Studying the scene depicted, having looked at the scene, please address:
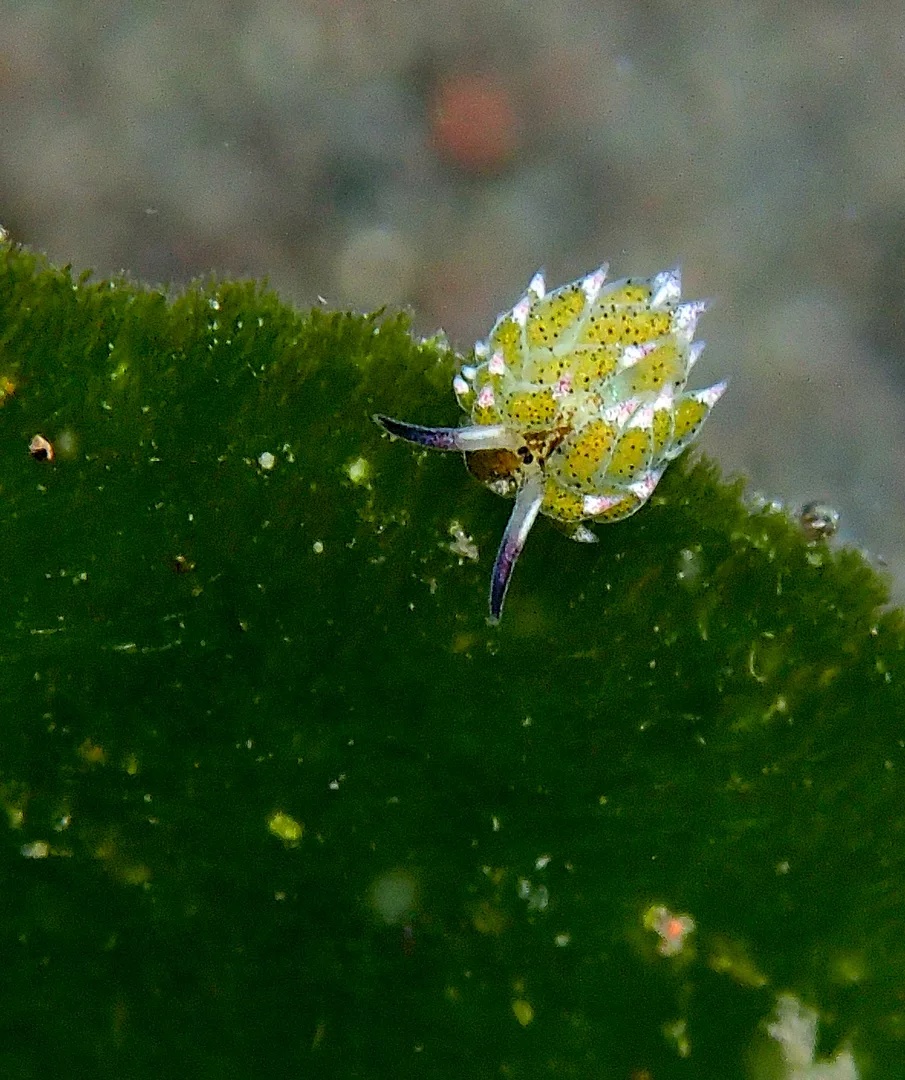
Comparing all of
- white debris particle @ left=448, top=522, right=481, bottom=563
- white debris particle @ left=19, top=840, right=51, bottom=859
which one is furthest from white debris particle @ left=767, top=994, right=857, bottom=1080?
white debris particle @ left=19, top=840, right=51, bottom=859

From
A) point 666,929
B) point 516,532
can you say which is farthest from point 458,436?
point 666,929

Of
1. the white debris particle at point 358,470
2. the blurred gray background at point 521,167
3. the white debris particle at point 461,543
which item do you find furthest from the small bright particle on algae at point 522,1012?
the blurred gray background at point 521,167

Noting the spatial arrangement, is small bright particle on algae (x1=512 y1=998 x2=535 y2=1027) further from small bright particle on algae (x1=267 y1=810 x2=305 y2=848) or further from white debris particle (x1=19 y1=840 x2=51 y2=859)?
white debris particle (x1=19 y1=840 x2=51 y2=859)

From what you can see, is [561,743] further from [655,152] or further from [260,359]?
[655,152]

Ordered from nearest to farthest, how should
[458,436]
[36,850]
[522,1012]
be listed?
[458,436]
[36,850]
[522,1012]

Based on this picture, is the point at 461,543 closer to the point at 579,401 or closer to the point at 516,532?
the point at 516,532

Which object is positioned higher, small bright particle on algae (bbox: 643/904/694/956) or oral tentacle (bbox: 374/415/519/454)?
oral tentacle (bbox: 374/415/519/454)

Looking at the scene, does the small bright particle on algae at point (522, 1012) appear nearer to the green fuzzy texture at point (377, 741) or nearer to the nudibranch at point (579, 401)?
the green fuzzy texture at point (377, 741)
